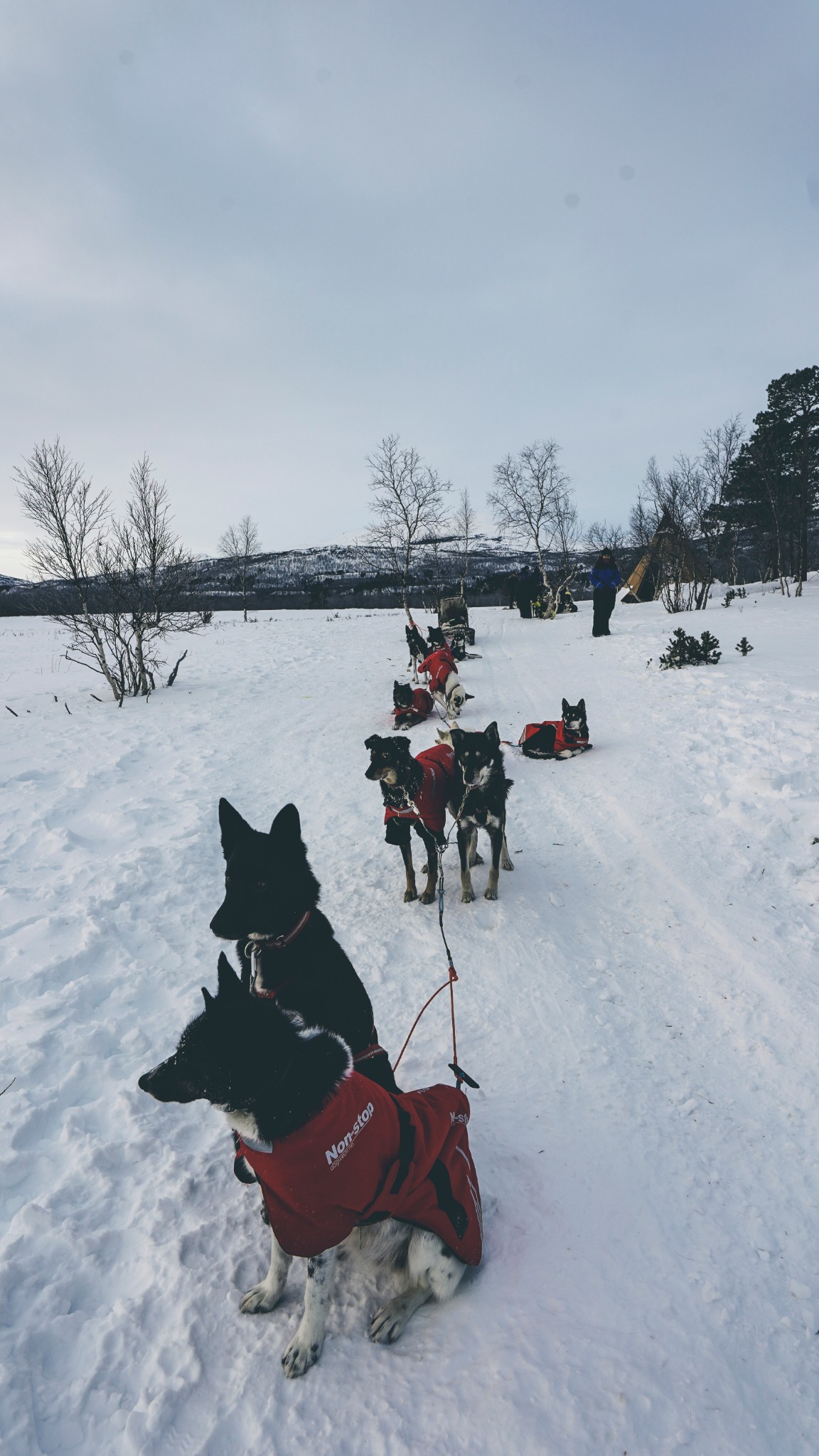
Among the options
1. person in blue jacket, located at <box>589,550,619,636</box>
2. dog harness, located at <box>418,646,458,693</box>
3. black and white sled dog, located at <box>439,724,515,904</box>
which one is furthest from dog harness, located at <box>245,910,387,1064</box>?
person in blue jacket, located at <box>589,550,619,636</box>

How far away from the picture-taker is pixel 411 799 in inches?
197

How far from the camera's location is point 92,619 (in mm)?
12211

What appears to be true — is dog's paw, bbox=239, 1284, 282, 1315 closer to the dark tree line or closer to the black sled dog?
the black sled dog

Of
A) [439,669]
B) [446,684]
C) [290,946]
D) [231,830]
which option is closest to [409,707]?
[446,684]

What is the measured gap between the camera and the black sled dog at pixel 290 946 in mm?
2719

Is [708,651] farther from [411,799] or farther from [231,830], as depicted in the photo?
[231,830]

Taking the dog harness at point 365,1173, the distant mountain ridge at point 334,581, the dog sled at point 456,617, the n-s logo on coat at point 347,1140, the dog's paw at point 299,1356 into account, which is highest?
the distant mountain ridge at point 334,581

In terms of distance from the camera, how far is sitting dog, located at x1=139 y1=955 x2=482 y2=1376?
182 centimetres

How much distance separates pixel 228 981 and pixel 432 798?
3.37m

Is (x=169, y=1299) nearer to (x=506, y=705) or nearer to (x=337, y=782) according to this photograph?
(x=337, y=782)

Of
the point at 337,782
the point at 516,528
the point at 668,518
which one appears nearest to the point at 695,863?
the point at 337,782

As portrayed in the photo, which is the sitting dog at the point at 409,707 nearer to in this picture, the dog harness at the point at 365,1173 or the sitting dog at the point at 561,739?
the sitting dog at the point at 561,739

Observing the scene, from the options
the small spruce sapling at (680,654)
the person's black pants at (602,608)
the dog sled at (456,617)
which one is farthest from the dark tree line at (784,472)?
the small spruce sapling at (680,654)

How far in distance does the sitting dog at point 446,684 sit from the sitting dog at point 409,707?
1.30 ft
